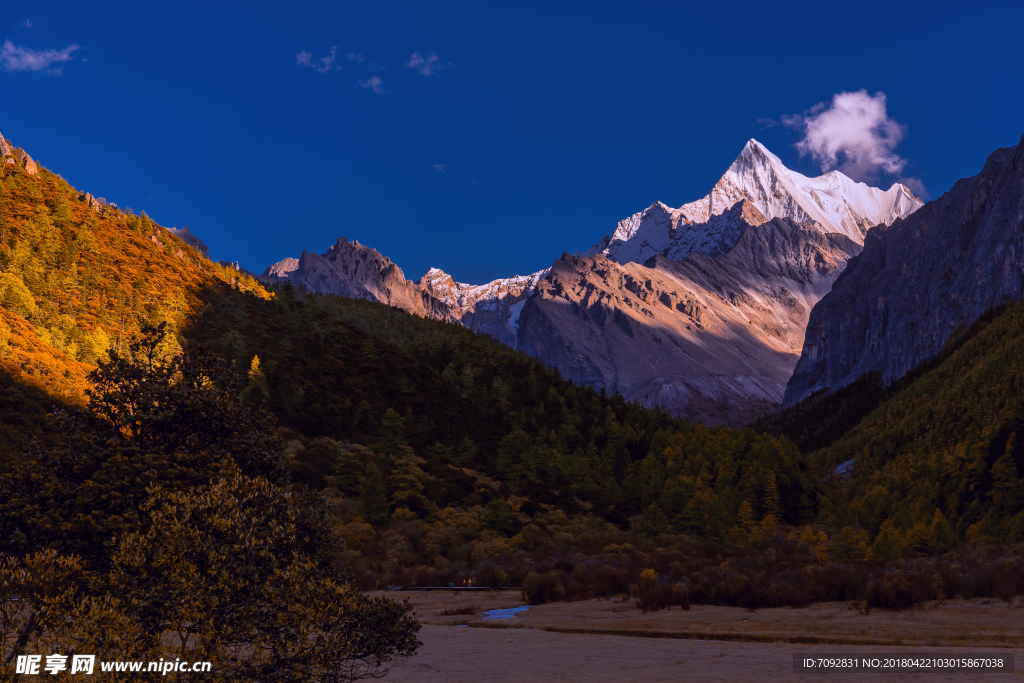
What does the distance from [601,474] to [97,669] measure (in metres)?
71.5

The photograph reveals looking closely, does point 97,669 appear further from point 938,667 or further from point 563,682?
point 938,667

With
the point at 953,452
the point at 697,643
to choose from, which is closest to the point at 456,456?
the point at 697,643

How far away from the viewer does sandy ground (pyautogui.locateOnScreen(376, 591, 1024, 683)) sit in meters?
12.7

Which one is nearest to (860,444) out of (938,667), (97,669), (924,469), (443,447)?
(924,469)

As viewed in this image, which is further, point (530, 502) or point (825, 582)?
point (530, 502)

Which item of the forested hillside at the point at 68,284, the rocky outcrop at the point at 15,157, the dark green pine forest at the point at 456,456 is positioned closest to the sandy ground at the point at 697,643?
the dark green pine forest at the point at 456,456

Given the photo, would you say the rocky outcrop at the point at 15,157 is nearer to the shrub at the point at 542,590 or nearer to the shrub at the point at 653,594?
the shrub at the point at 542,590

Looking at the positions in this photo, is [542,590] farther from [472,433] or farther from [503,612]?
[472,433]

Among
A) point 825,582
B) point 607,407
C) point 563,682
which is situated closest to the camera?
point 563,682

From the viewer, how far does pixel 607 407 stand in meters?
97.6

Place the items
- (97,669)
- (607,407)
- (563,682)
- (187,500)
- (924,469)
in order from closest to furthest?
(97,669) < (187,500) < (563,682) < (924,469) < (607,407)

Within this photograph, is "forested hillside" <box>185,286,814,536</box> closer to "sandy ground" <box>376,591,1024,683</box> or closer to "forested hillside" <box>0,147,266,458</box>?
"forested hillside" <box>0,147,266,458</box>

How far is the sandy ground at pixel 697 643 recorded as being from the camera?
12672 mm

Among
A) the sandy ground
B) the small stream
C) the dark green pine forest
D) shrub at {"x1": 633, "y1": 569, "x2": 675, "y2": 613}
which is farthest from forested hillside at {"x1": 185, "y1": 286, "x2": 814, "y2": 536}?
the sandy ground
